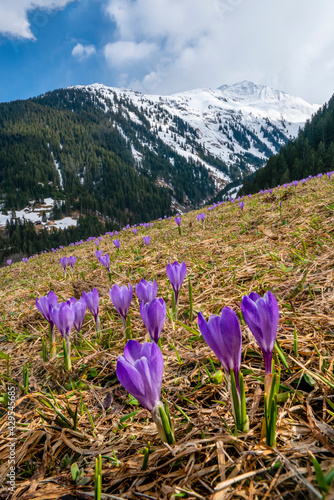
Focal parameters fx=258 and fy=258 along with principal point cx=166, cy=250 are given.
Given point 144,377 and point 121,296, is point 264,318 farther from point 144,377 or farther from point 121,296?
point 121,296

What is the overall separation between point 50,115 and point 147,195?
94413 mm

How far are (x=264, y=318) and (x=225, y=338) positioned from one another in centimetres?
16

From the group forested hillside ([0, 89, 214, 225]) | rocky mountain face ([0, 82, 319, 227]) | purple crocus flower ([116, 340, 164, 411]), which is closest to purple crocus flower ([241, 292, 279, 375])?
purple crocus flower ([116, 340, 164, 411])

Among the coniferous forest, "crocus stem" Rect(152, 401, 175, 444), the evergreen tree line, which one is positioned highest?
the coniferous forest

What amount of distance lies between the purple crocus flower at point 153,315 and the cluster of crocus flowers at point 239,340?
380 mm

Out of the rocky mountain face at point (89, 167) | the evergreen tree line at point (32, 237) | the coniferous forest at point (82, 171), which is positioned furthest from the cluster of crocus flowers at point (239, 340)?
the rocky mountain face at point (89, 167)

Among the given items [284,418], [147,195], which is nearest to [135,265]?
[284,418]

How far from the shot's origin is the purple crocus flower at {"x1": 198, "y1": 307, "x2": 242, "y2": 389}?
2.85 feet

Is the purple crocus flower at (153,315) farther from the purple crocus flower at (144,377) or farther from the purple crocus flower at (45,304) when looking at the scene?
the purple crocus flower at (45,304)

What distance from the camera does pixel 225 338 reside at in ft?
2.90

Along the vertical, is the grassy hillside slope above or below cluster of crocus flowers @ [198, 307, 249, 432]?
A: below

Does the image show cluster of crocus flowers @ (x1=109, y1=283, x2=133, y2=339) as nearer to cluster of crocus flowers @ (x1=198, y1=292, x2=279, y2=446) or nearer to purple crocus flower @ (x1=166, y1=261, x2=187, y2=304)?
purple crocus flower @ (x1=166, y1=261, x2=187, y2=304)

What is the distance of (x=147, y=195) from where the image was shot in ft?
392

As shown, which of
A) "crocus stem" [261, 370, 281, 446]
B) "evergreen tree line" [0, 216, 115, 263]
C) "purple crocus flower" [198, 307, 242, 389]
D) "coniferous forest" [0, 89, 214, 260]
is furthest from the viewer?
"coniferous forest" [0, 89, 214, 260]
